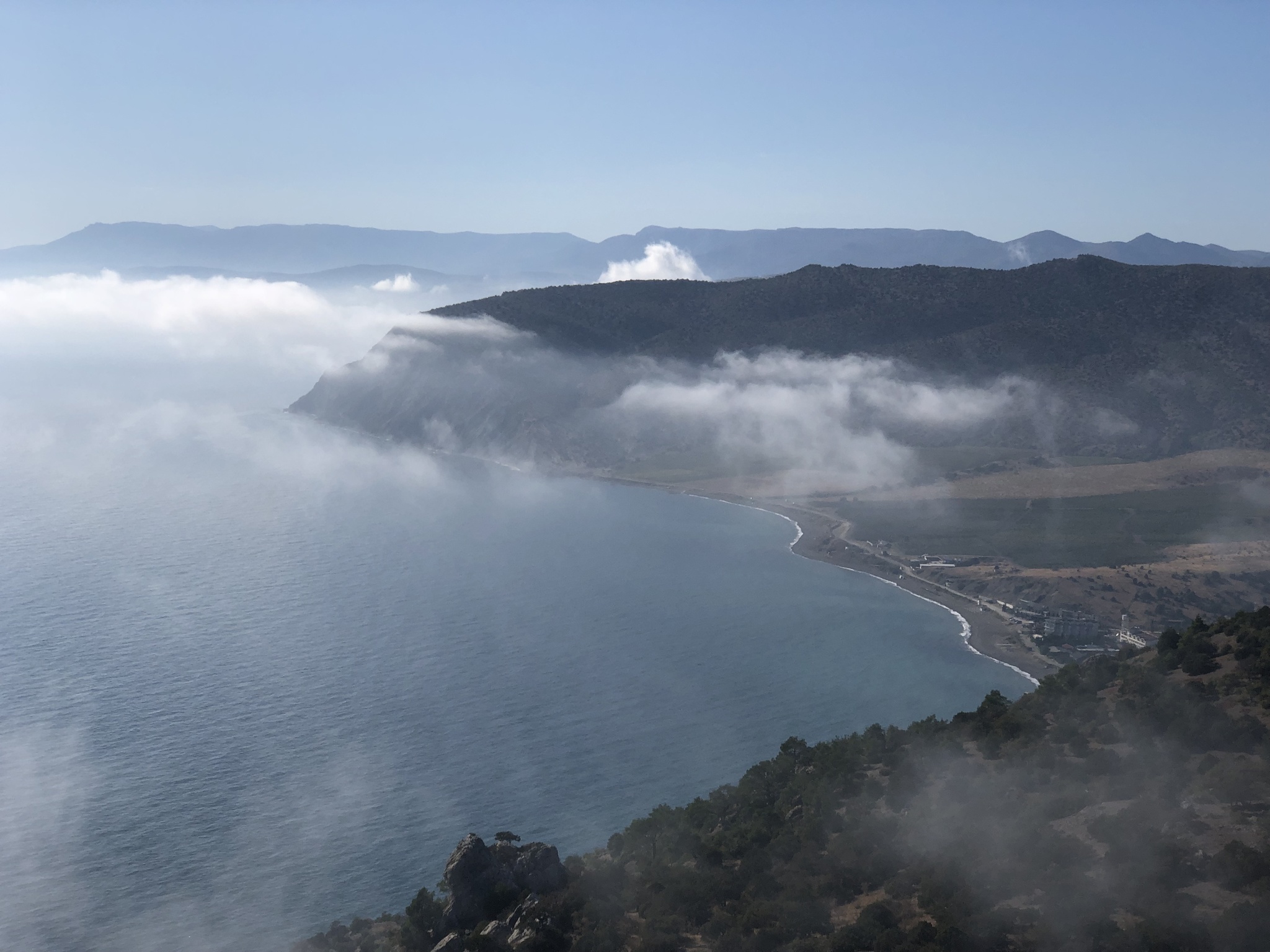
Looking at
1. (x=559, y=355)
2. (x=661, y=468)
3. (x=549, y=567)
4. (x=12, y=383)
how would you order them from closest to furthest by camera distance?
(x=549, y=567) → (x=661, y=468) → (x=559, y=355) → (x=12, y=383)

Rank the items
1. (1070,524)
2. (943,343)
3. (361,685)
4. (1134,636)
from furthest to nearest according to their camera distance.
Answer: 1. (943,343)
2. (1070,524)
3. (1134,636)
4. (361,685)

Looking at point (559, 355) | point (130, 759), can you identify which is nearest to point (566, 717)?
point (130, 759)

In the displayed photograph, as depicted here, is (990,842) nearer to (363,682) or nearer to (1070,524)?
(363,682)

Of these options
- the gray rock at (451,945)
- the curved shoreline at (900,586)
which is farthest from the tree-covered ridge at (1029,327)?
the gray rock at (451,945)

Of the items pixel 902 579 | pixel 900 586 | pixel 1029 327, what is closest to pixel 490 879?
pixel 900 586

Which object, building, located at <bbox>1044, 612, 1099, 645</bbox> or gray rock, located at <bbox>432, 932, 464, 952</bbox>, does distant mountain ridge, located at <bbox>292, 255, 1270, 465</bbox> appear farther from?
gray rock, located at <bbox>432, 932, 464, 952</bbox>

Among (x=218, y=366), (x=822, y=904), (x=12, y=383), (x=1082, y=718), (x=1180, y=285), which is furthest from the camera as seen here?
(x=218, y=366)

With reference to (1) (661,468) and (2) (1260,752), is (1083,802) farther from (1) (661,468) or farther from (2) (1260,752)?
(1) (661,468)
